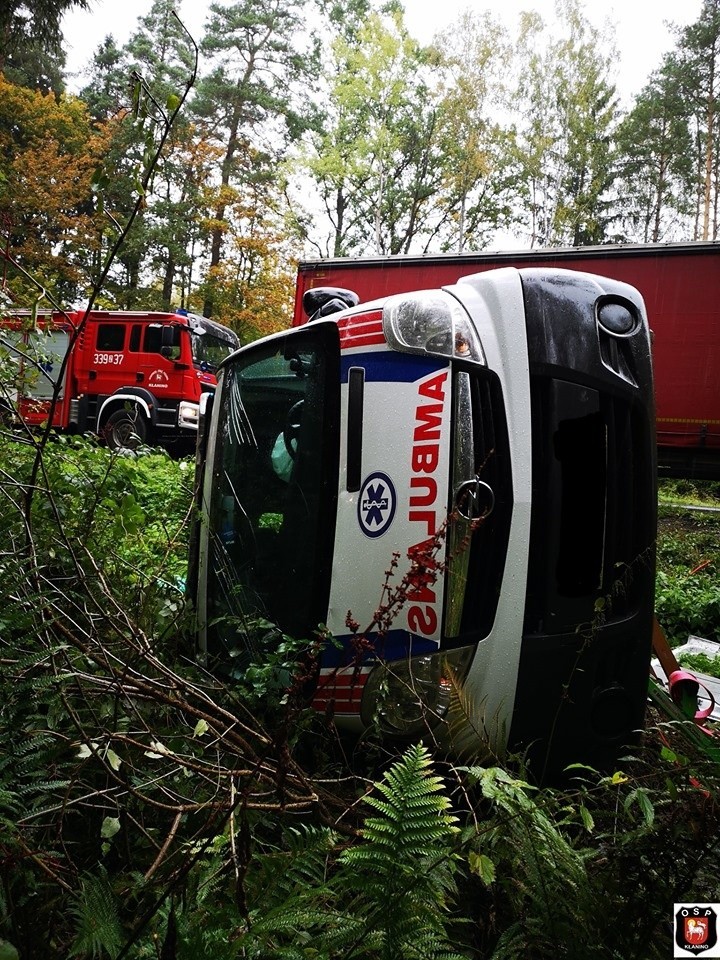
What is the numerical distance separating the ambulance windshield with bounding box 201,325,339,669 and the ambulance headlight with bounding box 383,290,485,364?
0.30m

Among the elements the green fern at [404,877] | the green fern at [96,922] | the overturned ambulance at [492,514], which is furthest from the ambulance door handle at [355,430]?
the green fern at [96,922]

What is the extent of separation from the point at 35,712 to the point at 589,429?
1.98 meters

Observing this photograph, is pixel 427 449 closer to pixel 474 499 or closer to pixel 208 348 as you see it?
pixel 474 499

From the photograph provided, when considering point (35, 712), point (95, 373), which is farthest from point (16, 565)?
point (95, 373)

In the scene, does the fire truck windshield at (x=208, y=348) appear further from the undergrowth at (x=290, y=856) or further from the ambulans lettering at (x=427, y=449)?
the undergrowth at (x=290, y=856)

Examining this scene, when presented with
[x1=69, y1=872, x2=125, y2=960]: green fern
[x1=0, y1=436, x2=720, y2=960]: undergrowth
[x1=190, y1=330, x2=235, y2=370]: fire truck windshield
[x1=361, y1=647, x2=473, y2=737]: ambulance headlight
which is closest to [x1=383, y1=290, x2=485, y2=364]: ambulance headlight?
[x1=361, y1=647, x2=473, y2=737]: ambulance headlight

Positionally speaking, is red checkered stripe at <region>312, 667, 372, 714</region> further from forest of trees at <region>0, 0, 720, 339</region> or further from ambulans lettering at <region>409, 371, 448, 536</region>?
forest of trees at <region>0, 0, 720, 339</region>

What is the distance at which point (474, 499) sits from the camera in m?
2.32

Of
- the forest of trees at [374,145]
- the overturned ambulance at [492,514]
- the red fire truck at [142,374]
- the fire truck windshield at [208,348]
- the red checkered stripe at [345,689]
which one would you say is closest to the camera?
the overturned ambulance at [492,514]

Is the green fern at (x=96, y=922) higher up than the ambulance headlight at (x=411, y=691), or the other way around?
the ambulance headlight at (x=411, y=691)

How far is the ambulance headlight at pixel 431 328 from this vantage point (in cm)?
246

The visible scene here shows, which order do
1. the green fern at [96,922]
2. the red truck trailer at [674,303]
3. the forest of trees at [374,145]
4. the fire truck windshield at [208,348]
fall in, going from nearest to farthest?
the green fern at [96,922] < the red truck trailer at [674,303] < the fire truck windshield at [208,348] < the forest of trees at [374,145]

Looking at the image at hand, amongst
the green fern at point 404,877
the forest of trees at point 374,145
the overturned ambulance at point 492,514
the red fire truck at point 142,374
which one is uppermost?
the forest of trees at point 374,145

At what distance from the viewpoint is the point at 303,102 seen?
26.7 meters
